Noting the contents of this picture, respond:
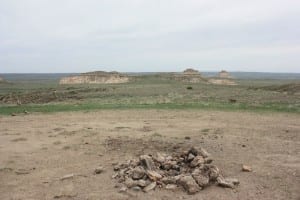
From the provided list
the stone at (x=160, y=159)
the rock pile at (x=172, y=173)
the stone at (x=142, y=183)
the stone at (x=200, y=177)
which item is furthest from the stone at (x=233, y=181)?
the stone at (x=142, y=183)

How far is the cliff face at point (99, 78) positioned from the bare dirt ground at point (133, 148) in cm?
4017

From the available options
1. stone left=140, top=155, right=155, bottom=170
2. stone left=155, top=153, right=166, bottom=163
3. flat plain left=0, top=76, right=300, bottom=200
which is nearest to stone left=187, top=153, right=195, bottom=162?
stone left=155, top=153, right=166, bottom=163

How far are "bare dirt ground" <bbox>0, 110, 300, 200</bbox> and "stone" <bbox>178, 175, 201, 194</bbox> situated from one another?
0.09 m

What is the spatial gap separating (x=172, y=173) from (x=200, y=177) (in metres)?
0.68

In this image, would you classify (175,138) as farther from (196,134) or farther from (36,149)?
(36,149)

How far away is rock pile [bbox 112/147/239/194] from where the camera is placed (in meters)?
6.66

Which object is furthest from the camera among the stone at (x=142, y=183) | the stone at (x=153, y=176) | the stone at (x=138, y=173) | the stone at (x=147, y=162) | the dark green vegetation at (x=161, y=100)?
the dark green vegetation at (x=161, y=100)

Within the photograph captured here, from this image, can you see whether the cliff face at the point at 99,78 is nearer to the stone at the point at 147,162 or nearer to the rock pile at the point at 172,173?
the rock pile at the point at 172,173

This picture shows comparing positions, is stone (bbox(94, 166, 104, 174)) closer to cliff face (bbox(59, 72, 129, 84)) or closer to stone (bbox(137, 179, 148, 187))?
stone (bbox(137, 179, 148, 187))

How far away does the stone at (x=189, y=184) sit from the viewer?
646 centimetres

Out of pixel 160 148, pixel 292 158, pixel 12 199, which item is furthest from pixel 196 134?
pixel 12 199

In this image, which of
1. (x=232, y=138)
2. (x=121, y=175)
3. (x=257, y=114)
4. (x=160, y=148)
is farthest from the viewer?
(x=257, y=114)

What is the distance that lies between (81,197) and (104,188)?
48cm

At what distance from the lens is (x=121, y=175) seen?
287 inches
